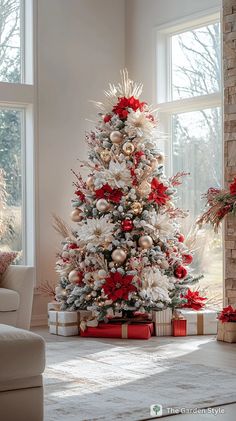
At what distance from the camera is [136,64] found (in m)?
8.91

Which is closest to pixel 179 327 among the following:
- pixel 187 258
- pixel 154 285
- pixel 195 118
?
pixel 154 285

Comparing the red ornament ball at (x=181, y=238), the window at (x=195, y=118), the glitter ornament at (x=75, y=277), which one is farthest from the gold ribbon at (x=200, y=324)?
the glitter ornament at (x=75, y=277)

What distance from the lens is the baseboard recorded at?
829 cm

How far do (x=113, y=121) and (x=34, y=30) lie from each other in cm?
149

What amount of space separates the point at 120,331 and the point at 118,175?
1454 millimetres

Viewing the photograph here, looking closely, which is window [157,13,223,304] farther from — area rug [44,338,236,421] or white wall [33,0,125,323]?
area rug [44,338,236,421]

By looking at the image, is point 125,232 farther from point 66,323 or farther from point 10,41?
point 10,41

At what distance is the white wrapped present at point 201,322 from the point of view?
24.4ft

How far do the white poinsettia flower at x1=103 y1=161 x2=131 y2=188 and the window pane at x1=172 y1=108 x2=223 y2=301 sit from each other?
101 centimetres

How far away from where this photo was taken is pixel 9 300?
692 cm

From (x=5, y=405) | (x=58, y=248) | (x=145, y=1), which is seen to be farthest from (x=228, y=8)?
(x=5, y=405)

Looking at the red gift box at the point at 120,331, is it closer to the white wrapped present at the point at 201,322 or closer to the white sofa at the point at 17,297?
the white wrapped present at the point at 201,322

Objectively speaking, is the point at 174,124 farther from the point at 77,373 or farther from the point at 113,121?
the point at 77,373

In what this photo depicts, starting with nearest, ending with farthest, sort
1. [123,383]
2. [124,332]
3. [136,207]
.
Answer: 1. [123,383]
2. [124,332]
3. [136,207]
